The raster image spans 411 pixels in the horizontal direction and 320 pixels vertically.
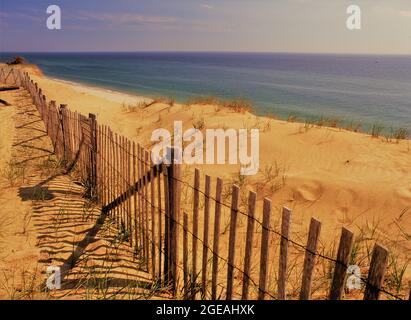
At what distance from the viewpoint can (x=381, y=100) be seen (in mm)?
30188

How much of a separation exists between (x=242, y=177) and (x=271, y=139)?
2.31m

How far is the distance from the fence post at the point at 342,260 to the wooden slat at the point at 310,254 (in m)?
0.15

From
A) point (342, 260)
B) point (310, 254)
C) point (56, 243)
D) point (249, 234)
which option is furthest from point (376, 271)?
point (56, 243)

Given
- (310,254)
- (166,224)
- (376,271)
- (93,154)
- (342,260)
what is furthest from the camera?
(93,154)

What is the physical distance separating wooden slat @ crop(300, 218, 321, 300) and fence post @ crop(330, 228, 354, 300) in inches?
5.9

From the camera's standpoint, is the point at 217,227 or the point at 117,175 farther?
the point at 117,175

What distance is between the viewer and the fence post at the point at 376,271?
1945 mm

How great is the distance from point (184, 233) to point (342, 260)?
180 cm

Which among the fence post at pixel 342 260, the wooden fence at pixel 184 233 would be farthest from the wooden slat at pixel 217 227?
the fence post at pixel 342 260

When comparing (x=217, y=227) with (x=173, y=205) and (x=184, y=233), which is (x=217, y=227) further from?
(x=173, y=205)

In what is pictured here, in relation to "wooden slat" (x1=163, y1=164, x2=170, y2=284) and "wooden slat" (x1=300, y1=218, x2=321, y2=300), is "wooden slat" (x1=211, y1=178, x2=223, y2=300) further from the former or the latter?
"wooden slat" (x1=300, y1=218, x2=321, y2=300)

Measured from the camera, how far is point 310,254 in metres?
2.33
